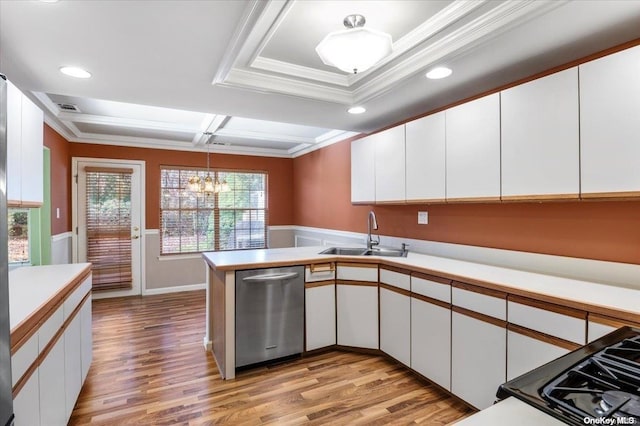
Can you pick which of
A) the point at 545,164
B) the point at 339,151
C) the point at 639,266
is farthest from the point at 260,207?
the point at 639,266

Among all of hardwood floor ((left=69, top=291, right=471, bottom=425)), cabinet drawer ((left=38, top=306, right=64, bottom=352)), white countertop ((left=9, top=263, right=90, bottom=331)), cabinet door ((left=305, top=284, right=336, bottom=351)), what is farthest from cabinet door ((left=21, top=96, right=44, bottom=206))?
cabinet door ((left=305, top=284, right=336, bottom=351))

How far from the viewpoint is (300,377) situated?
8.75 feet

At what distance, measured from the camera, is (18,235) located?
304cm

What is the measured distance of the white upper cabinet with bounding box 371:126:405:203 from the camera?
3.08 m

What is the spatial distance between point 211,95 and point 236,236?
11.5 ft

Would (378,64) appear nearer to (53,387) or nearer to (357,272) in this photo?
(357,272)

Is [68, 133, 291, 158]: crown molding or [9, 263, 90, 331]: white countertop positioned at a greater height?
[68, 133, 291, 158]: crown molding

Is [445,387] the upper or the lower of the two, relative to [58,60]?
lower

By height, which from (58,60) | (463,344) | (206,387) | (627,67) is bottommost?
(206,387)

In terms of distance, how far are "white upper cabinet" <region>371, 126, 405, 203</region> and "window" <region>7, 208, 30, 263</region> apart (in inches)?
132

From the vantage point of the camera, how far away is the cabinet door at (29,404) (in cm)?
127

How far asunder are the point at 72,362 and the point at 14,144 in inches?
54.6

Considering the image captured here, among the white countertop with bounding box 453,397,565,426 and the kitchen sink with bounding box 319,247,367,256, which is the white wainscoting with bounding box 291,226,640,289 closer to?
the kitchen sink with bounding box 319,247,367,256

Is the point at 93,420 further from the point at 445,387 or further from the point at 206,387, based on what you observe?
the point at 445,387
